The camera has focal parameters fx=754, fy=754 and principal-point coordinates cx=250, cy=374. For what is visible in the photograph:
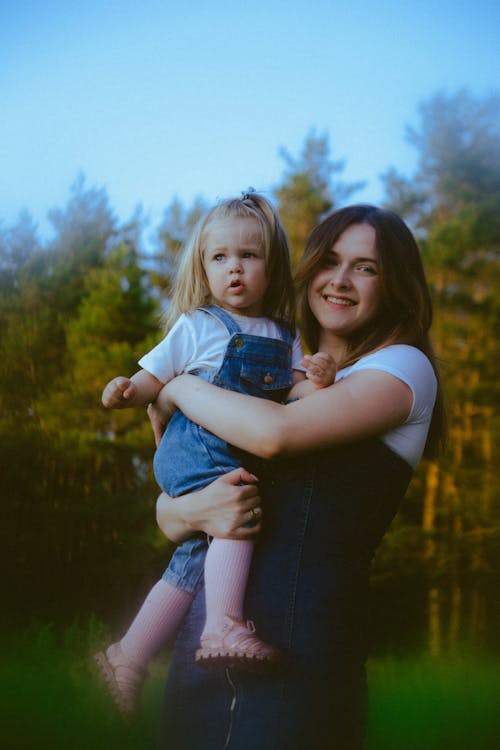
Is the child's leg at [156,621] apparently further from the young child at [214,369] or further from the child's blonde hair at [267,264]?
the child's blonde hair at [267,264]

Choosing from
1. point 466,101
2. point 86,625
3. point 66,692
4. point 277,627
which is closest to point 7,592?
point 86,625

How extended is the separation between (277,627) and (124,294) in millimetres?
2658

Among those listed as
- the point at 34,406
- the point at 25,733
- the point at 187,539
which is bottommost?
the point at 25,733

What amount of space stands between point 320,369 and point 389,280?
0.77ft

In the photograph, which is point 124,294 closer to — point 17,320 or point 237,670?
point 17,320

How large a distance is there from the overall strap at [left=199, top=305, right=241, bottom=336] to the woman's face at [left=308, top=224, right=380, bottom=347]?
0.16m

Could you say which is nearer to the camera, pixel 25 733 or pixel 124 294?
pixel 25 733

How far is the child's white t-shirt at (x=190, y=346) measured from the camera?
4.43ft

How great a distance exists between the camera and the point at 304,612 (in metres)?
1.15

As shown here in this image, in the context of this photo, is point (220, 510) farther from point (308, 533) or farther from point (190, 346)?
point (190, 346)

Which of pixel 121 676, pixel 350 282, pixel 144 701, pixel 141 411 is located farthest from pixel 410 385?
pixel 141 411

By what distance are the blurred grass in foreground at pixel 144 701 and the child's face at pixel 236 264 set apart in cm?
81

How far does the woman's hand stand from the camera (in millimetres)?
1195

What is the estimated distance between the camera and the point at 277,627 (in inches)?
45.6
